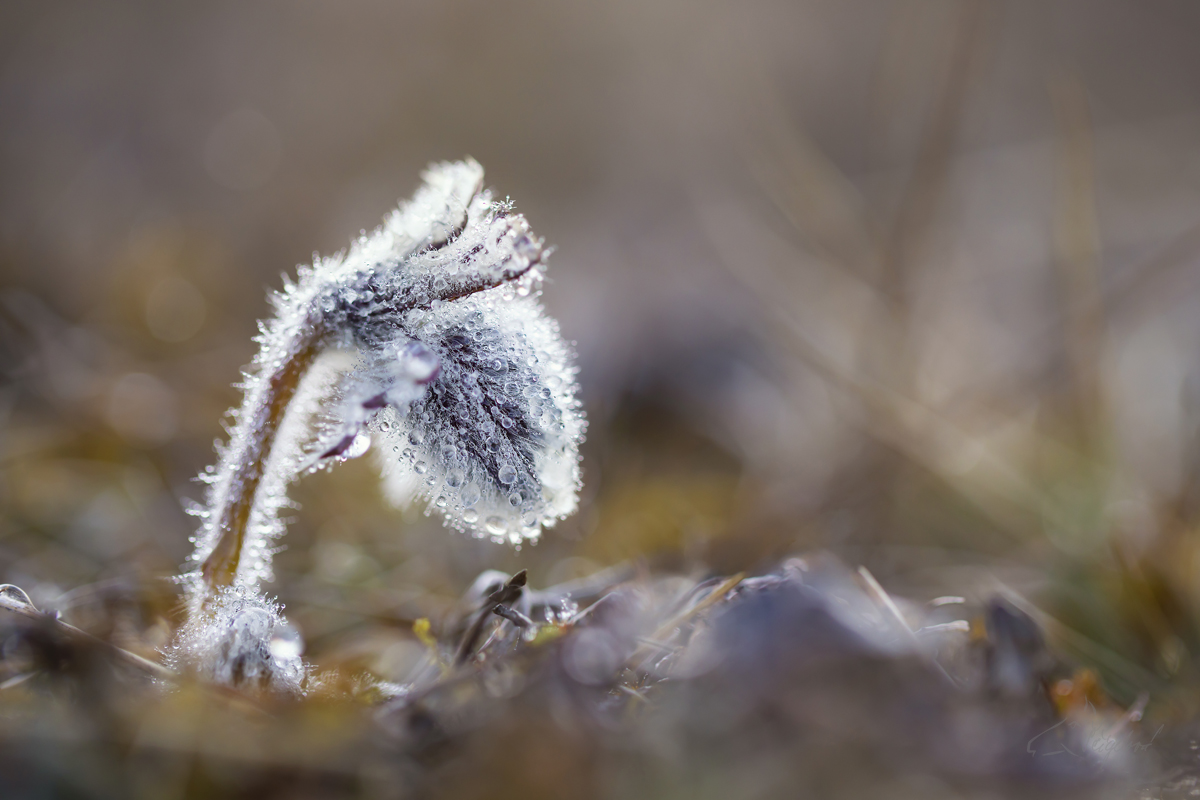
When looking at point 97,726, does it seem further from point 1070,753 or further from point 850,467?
point 850,467

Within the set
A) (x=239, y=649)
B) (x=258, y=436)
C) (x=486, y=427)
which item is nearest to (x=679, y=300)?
(x=486, y=427)

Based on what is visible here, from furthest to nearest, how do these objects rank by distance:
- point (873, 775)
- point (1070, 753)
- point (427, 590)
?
point (427, 590), point (1070, 753), point (873, 775)

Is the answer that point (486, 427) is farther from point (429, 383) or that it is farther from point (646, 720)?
point (646, 720)

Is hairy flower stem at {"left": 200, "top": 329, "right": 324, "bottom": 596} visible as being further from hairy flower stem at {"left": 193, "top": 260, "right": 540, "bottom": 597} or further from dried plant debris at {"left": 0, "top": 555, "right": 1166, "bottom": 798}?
dried plant debris at {"left": 0, "top": 555, "right": 1166, "bottom": 798}

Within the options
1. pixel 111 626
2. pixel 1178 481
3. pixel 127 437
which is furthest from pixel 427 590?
pixel 1178 481

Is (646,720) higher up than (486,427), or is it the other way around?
(486,427)

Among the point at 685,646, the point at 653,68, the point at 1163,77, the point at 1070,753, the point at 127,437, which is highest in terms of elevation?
the point at 653,68

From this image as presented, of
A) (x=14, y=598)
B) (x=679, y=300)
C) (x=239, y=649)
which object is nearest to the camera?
(x=239, y=649)
